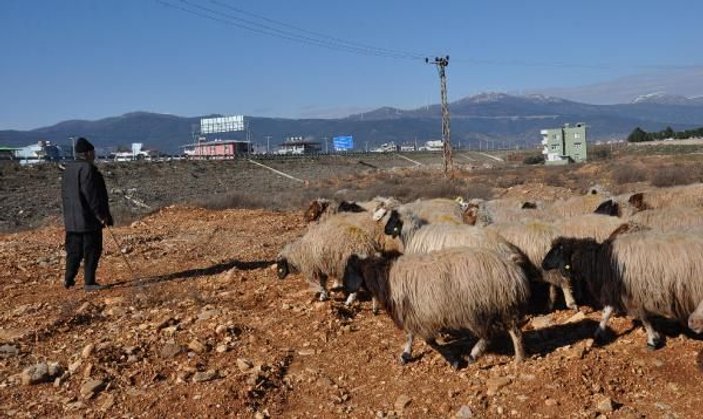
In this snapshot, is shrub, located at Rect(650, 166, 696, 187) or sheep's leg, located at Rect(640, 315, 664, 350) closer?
sheep's leg, located at Rect(640, 315, 664, 350)

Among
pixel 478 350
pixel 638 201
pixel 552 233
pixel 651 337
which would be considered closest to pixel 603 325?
pixel 651 337

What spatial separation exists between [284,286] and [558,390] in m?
5.36

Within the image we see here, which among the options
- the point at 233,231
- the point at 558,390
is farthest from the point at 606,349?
the point at 233,231

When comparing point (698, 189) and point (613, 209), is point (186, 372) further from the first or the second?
point (698, 189)

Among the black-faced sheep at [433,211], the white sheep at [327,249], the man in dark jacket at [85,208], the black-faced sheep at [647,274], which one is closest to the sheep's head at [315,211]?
the black-faced sheep at [433,211]

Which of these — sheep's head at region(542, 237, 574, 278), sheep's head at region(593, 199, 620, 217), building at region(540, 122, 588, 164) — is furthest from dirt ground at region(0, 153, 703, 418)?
building at region(540, 122, 588, 164)

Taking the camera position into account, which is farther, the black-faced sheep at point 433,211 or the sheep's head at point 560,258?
the black-faced sheep at point 433,211

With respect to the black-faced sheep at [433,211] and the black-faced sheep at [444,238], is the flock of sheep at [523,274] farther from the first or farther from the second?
the black-faced sheep at [433,211]

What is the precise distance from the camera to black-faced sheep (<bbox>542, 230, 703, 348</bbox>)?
6.38m

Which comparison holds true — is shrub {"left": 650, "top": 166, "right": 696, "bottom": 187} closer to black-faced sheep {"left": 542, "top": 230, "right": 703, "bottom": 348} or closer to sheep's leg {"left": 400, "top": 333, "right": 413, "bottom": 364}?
black-faced sheep {"left": 542, "top": 230, "right": 703, "bottom": 348}

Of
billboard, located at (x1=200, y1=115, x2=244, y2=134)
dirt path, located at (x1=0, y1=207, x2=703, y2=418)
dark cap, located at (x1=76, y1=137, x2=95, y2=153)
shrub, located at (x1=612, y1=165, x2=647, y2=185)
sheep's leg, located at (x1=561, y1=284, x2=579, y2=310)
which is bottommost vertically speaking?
shrub, located at (x1=612, y1=165, x2=647, y2=185)

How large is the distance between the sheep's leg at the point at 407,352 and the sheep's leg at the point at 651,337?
235 cm

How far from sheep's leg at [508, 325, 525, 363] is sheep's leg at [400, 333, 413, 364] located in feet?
3.36

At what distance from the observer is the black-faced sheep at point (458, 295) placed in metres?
6.40
